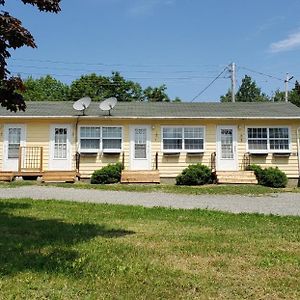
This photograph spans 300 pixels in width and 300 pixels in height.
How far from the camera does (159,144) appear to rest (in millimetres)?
19266

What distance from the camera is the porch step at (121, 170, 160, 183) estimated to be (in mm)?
17895

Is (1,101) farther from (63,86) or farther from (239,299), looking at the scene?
(63,86)

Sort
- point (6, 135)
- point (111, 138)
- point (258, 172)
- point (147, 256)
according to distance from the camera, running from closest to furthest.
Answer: point (147, 256)
point (258, 172)
point (6, 135)
point (111, 138)

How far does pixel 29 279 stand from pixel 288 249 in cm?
376

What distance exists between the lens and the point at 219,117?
19.1 m

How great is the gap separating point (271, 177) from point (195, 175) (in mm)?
3344

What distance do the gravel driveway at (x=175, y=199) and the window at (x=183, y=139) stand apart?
4795 millimetres

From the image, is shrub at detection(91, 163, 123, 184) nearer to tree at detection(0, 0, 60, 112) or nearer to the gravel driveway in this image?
the gravel driveway

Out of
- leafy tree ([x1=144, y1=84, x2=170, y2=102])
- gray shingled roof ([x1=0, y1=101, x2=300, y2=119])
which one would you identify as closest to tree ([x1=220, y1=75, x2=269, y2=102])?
leafy tree ([x1=144, y1=84, x2=170, y2=102])

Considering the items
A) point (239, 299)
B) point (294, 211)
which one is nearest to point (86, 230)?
point (239, 299)

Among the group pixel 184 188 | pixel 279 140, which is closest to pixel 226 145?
pixel 279 140

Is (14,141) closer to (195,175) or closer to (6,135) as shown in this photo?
(6,135)

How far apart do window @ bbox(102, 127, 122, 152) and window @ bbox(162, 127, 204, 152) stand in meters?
2.15

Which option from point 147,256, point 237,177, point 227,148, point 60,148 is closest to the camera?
point 147,256
